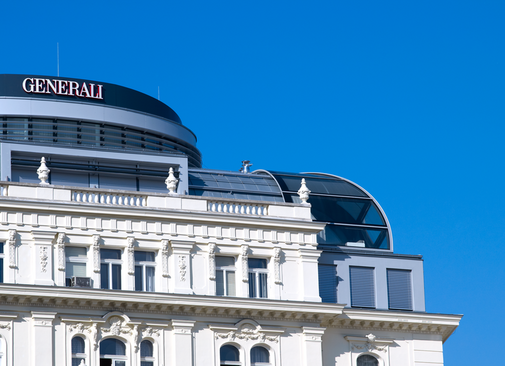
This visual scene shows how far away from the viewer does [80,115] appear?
60125mm

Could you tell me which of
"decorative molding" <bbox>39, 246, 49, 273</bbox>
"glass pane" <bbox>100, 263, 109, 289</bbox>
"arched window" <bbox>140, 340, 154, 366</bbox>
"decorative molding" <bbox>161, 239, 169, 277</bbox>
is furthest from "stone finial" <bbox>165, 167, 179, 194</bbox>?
"arched window" <bbox>140, 340, 154, 366</bbox>

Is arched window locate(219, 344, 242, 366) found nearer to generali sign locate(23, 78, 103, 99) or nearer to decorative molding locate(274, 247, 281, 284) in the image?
decorative molding locate(274, 247, 281, 284)

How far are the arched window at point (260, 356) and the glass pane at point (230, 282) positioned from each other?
2.89 metres

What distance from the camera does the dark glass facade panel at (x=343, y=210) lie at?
58375 mm

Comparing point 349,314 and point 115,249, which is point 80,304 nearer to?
point 115,249

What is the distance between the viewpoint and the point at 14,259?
49719 mm

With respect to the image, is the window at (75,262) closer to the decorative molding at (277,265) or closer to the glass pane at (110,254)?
the glass pane at (110,254)

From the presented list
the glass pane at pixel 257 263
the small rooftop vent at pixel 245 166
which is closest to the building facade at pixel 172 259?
the glass pane at pixel 257 263

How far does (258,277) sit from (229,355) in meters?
4.15

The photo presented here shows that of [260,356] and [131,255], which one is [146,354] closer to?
[131,255]

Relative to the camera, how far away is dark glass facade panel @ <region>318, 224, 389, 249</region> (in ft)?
190

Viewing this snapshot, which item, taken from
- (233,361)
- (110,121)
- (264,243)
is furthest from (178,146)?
(233,361)

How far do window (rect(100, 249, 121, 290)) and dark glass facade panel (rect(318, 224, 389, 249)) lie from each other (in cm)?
1139

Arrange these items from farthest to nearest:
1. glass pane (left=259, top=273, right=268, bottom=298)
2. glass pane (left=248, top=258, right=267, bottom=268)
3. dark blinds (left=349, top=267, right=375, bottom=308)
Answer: dark blinds (left=349, top=267, right=375, bottom=308)
glass pane (left=248, top=258, right=267, bottom=268)
glass pane (left=259, top=273, right=268, bottom=298)
